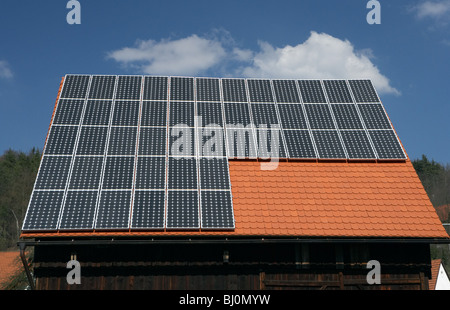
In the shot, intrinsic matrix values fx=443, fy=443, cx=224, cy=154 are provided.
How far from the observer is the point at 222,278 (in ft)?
48.1

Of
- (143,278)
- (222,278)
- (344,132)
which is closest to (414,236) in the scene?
(344,132)

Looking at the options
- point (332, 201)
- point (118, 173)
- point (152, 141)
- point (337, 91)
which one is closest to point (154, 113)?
point (152, 141)

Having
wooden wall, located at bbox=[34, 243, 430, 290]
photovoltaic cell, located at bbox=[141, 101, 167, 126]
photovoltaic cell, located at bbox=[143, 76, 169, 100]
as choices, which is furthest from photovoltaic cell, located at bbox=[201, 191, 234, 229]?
photovoltaic cell, located at bbox=[143, 76, 169, 100]

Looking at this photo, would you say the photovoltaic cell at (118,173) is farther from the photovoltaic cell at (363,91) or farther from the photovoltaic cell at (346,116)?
the photovoltaic cell at (363,91)

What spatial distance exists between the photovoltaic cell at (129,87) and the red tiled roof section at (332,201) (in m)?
5.94

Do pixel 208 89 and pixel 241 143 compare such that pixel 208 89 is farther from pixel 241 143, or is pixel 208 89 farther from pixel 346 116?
pixel 346 116

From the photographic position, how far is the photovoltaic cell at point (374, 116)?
19016 millimetres

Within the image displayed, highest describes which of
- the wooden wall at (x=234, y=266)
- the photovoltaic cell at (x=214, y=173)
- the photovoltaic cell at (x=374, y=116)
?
the photovoltaic cell at (x=374, y=116)

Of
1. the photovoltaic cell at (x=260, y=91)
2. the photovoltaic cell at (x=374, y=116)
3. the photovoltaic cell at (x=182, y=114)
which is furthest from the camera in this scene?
the photovoltaic cell at (x=260, y=91)

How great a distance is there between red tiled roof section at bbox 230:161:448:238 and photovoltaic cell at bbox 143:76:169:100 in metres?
5.17

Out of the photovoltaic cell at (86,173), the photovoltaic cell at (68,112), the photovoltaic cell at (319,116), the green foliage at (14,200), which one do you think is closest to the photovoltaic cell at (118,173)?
the photovoltaic cell at (86,173)

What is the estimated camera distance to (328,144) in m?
18.0

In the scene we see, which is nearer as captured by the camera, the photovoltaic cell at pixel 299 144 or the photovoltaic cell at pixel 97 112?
the photovoltaic cell at pixel 299 144

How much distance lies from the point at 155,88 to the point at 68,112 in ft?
13.1
